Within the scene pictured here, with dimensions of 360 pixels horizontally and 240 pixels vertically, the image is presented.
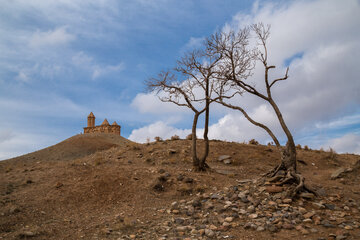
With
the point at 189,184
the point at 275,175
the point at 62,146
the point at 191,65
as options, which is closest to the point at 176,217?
the point at 189,184

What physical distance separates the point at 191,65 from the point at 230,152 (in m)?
7.24

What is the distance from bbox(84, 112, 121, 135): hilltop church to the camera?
147ft

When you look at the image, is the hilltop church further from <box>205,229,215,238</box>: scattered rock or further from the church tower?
<box>205,229,215,238</box>: scattered rock

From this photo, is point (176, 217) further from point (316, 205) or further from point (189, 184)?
point (316, 205)

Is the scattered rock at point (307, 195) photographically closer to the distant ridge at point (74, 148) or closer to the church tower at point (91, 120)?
the distant ridge at point (74, 148)

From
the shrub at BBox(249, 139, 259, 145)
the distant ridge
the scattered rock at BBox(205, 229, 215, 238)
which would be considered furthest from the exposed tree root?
the distant ridge

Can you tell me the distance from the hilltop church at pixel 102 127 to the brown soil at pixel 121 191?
25.3 meters

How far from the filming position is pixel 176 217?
31.7 feet

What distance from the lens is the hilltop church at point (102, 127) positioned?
4488 centimetres

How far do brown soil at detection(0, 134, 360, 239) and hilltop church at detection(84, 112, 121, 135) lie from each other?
2527 centimetres

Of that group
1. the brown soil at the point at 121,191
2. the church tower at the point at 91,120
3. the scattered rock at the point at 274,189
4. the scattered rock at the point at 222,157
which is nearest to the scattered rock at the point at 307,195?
the scattered rock at the point at 274,189

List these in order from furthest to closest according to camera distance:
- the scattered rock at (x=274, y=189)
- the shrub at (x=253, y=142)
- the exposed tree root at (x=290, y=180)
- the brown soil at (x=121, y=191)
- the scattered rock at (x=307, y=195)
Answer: the shrub at (x=253, y=142), the scattered rock at (x=274, y=189), the exposed tree root at (x=290, y=180), the scattered rock at (x=307, y=195), the brown soil at (x=121, y=191)

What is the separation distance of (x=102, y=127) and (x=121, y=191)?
34.3 meters

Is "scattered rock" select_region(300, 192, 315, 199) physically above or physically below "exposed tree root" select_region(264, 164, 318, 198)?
below
